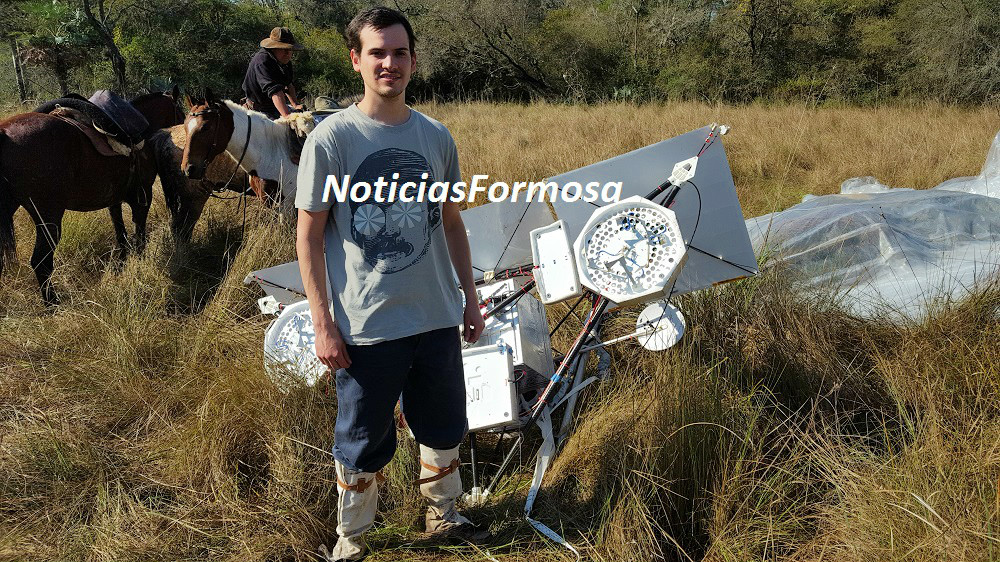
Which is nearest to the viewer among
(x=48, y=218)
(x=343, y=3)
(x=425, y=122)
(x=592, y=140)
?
(x=425, y=122)

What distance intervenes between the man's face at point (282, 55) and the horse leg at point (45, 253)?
268 centimetres

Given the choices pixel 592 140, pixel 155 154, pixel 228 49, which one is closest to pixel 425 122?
pixel 155 154

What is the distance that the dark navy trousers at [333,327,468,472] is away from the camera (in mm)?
2121

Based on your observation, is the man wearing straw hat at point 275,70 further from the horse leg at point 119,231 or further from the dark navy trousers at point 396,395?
the dark navy trousers at point 396,395

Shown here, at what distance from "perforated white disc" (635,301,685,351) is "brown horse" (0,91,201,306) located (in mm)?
4158

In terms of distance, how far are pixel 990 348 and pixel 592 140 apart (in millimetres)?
6600

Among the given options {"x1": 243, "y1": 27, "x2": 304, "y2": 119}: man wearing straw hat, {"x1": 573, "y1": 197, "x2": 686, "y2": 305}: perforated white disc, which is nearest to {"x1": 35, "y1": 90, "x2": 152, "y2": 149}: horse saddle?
{"x1": 243, "y1": 27, "x2": 304, "y2": 119}: man wearing straw hat

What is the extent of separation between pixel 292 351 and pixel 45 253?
9.03 feet

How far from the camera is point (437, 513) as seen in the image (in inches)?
99.7

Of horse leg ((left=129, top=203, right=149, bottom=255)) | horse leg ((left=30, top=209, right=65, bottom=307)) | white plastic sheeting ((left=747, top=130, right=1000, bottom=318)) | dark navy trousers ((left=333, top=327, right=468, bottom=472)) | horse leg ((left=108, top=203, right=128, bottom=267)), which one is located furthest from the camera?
horse leg ((left=129, top=203, right=149, bottom=255))

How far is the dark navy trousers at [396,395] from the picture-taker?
2.12 m

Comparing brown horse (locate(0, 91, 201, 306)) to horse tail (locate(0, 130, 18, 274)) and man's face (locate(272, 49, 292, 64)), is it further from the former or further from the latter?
man's face (locate(272, 49, 292, 64))

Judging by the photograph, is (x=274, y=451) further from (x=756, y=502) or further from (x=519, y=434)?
(x=756, y=502)

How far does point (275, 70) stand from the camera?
644cm
